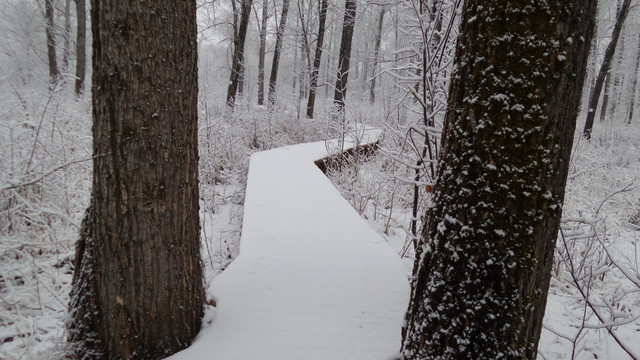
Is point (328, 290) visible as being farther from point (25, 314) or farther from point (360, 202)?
point (360, 202)

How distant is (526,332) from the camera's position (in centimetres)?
111

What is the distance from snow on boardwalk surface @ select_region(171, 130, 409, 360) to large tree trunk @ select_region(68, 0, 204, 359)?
27cm

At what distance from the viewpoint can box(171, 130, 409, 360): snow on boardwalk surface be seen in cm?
150

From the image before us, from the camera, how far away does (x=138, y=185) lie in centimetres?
129

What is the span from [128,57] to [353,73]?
128 feet

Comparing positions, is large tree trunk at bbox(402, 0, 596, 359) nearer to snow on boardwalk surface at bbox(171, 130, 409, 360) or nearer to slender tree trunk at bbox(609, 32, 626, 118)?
snow on boardwalk surface at bbox(171, 130, 409, 360)

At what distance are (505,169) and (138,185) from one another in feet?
4.34

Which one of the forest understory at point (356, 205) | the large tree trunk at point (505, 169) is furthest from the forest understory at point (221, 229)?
the large tree trunk at point (505, 169)

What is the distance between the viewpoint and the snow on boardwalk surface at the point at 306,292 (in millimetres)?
1501

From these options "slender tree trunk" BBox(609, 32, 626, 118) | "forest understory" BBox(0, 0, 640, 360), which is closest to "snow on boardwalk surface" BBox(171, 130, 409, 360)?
"forest understory" BBox(0, 0, 640, 360)

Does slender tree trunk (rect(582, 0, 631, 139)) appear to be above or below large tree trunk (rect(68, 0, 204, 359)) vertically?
above

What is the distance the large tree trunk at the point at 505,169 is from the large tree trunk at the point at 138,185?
1060 millimetres

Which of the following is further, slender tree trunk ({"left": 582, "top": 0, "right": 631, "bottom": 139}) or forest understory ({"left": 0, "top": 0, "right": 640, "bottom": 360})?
slender tree trunk ({"left": 582, "top": 0, "right": 631, "bottom": 139})

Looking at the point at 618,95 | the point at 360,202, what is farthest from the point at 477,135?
the point at 618,95
